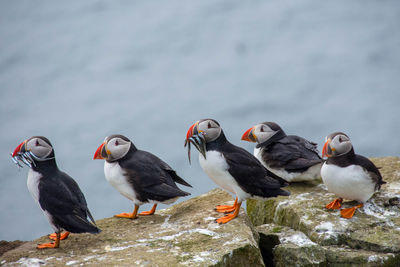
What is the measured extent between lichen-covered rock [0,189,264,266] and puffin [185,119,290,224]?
25 centimetres

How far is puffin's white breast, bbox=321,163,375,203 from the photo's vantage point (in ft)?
15.6

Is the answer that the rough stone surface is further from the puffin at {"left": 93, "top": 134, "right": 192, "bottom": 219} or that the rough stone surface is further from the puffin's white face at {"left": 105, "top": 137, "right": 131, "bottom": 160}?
the puffin's white face at {"left": 105, "top": 137, "right": 131, "bottom": 160}

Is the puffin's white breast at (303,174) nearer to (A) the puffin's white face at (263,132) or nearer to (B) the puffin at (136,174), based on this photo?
(A) the puffin's white face at (263,132)

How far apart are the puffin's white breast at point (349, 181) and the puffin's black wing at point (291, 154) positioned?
0.53 metres

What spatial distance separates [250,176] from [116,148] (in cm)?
125

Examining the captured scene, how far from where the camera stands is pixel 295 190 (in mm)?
5469

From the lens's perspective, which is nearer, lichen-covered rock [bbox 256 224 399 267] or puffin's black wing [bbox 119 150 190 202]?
lichen-covered rock [bbox 256 224 399 267]

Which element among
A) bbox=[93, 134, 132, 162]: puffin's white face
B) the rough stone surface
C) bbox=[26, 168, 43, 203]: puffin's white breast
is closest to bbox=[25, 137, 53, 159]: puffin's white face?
bbox=[26, 168, 43, 203]: puffin's white breast

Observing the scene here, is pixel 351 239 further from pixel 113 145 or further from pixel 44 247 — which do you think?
pixel 44 247

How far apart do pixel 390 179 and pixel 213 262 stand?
2.60 m

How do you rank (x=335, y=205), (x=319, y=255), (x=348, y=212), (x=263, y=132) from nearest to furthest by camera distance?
(x=319, y=255), (x=348, y=212), (x=335, y=205), (x=263, y=132)

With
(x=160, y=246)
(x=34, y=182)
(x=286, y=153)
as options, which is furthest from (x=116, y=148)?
(x=286, y=153)

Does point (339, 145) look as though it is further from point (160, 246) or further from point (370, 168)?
point (160, 246)

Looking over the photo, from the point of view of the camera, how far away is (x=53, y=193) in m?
4.35
